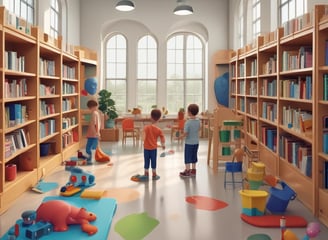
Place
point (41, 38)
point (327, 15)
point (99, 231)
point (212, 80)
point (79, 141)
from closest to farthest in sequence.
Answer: point (99, 231) → point (327, 15) → point (41, 38) → point (79, 141) → point (212, 80)

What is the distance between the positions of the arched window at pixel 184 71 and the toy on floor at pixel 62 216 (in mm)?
9146

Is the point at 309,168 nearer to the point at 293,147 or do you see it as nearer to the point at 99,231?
the point at 293,147

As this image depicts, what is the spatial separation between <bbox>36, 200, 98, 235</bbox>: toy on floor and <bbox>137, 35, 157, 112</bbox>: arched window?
9.01 m

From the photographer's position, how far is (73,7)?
11.1 m

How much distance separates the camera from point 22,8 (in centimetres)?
795

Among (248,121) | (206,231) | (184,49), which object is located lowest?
(206,231)

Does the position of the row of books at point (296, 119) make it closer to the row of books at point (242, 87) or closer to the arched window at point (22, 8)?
the row of books at point (242, 87)

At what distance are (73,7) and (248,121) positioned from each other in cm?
628

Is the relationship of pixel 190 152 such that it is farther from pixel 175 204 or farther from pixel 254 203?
pixel 254 203

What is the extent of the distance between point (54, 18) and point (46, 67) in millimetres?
3654

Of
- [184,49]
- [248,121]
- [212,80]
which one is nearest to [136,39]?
[184,49]

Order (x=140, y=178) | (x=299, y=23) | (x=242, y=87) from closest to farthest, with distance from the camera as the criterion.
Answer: (x=299, y=23), (x=140, y=178), (x=242, y=87)

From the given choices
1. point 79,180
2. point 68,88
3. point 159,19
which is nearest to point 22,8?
point 68,88

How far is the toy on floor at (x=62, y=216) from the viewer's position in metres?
3.80
